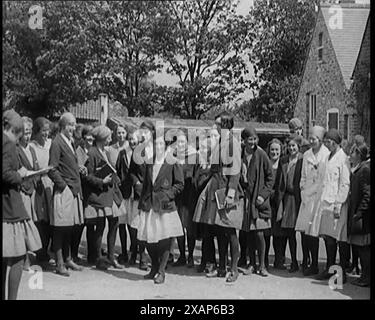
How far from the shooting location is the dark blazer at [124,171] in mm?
5887

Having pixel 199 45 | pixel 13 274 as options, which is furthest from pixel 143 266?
pixel 199 45

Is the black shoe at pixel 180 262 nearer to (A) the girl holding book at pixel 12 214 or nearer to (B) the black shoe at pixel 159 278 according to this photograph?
(B) the black shoe at pixel 159 278

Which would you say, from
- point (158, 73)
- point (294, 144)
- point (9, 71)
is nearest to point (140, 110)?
point (158, 73)

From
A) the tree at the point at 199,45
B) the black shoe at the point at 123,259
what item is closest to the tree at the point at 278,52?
the tree at the point at 199,45

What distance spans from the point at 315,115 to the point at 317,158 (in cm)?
43

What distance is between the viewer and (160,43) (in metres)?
4.43

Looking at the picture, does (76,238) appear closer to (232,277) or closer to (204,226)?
(204,226)

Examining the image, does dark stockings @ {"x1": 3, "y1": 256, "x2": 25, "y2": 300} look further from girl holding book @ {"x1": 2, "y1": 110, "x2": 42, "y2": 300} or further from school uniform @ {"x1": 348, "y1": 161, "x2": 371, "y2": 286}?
school uniform @ {"x1": 348, "y1": 161, "x2": 371, "y2": 286}

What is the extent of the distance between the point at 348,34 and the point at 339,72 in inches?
12.4

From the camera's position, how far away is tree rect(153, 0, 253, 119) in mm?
4441

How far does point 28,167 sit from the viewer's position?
526 centimetres

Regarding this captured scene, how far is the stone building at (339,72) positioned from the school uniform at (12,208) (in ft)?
7.71

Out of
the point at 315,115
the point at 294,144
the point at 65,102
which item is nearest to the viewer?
the point at 65,102

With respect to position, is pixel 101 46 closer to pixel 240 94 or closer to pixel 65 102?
pixel 65 102
